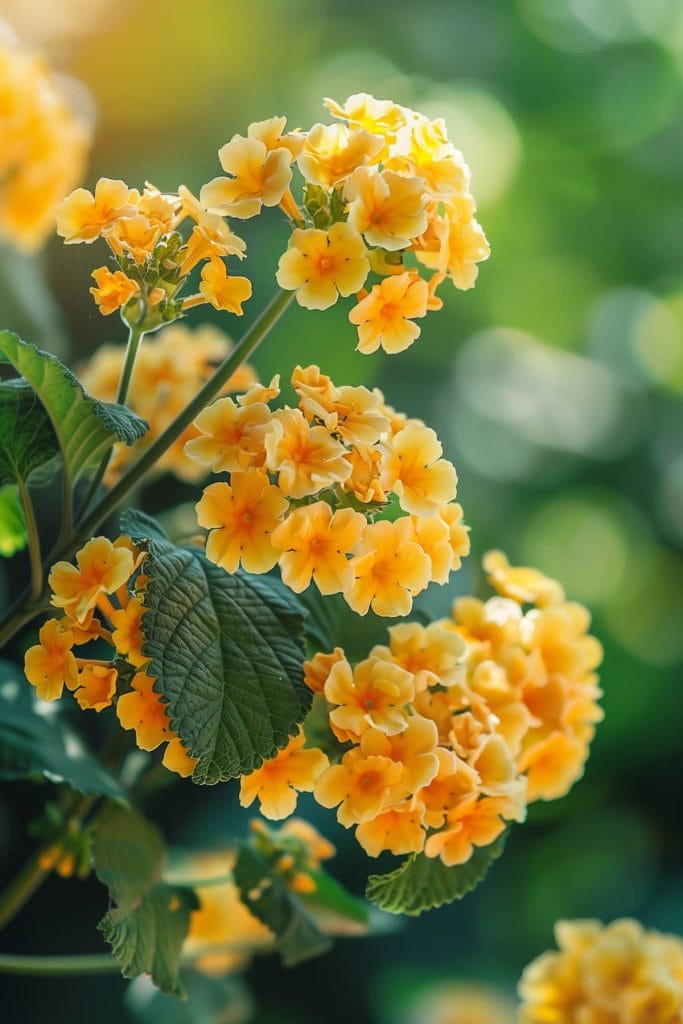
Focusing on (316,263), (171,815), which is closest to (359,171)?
(316,263)

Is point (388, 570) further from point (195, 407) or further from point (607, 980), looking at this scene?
point (607, 980)

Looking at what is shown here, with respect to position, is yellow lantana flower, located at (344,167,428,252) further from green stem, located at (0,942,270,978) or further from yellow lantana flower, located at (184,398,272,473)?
green stem, located at (0,942,270,978)

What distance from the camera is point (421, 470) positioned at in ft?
1.05

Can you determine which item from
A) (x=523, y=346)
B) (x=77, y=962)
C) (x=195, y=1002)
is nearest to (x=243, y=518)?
(x=77, y=962)

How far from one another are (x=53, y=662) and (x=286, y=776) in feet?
0.28

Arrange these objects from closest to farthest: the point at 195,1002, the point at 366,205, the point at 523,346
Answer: the point at 366,205
the point at 195,1002
the point at 523,346

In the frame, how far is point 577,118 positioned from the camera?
1.23 m

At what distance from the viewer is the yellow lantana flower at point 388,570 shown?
311 millimetres

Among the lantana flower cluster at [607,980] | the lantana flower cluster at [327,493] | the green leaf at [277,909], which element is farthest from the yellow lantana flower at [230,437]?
the lantana flower cluster at [607,980]

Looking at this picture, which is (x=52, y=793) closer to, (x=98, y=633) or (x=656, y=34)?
(x=98, y=633)

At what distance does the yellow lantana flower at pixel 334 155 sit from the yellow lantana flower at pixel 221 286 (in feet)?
0.13

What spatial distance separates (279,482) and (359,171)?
92mm

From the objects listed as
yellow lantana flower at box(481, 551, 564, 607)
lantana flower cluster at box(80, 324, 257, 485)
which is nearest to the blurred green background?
lantana flower cluster at box(80, 324, 257, 485)

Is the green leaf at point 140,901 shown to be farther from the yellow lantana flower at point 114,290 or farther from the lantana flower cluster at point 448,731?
the yellow lantana flower at point 114,290
